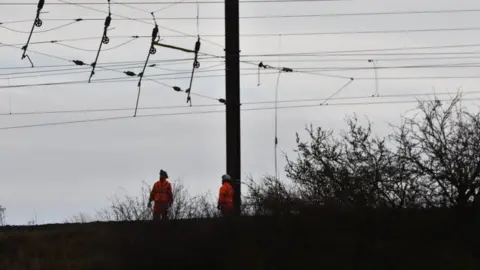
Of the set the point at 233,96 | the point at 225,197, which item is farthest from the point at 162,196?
the point at 233,96

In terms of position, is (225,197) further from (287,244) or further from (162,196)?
(287,244)

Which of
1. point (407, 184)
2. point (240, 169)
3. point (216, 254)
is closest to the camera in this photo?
point (216, 254)

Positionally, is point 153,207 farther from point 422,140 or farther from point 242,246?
point 422,140

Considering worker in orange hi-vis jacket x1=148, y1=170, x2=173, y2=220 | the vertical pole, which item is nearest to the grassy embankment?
worker in orange hi-vis jacket x1=148, y1=170, x2=173, y2=220

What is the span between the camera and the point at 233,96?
100 feet

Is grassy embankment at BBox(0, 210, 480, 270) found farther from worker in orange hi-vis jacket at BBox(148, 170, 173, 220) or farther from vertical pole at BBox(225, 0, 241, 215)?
vertical pole at BBox(225, 0, 241, 215)

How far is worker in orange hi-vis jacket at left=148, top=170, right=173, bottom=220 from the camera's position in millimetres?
28531

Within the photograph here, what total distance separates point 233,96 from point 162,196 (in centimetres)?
333

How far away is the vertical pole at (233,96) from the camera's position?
3023 cm

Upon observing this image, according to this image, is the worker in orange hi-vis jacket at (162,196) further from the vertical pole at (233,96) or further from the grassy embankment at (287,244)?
the vertical pole at (233,96)

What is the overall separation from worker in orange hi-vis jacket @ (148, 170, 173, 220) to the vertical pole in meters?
1.69

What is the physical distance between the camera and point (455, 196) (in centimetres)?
2800

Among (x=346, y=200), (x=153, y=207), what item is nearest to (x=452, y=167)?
(x=346, y=200)

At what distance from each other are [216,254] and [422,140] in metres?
5.46
